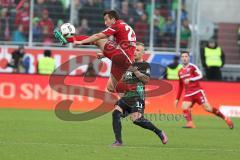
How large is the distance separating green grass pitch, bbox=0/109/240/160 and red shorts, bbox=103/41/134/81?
1.38 meters

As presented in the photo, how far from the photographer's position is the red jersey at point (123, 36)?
570 inches

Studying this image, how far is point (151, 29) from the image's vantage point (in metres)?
28.7

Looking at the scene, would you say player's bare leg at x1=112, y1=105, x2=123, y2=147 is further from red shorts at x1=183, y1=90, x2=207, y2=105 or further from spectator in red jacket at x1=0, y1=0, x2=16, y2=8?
spectator in red jacket at x1=0, y1=0, x2=16, y2=8

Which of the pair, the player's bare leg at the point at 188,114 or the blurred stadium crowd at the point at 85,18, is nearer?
the player's bare leg at the point at 188,114

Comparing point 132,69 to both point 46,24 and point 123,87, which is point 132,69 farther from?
point 46,24

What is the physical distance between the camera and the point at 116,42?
49.0 feet

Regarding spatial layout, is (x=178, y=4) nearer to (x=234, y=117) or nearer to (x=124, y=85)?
(x=234, y=117)

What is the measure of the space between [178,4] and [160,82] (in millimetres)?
5169

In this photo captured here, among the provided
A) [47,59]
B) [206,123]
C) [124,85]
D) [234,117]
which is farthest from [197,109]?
[124,85]

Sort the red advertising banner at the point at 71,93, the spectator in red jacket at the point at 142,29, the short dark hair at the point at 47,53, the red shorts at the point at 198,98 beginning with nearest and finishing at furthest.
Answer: the red shorts at the point at 198,98, the red advertising banner at the point at 71,93, the short dark hair at the point at 47,53, the spectator in red jacket at the point at 142,29

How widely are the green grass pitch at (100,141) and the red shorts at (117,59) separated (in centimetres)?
138

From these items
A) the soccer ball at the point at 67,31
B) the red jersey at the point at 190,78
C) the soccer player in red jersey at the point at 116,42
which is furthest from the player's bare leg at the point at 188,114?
the soccer ball at the point at 67,31

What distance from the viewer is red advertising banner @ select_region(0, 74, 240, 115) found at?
2520 centimetres

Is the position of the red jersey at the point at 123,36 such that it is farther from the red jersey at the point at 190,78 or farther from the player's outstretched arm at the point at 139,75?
the red jersey at the point at 190,78
